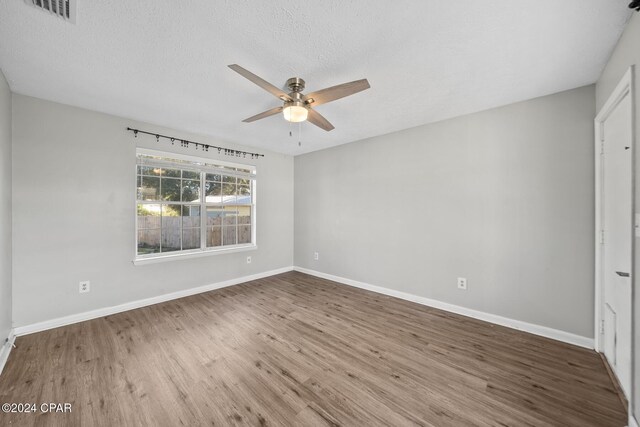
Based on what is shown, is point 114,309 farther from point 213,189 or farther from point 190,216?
point 213,189

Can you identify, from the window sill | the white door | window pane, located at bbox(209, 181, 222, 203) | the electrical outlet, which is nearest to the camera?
the white door

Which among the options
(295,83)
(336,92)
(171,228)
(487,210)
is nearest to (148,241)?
(171,228)

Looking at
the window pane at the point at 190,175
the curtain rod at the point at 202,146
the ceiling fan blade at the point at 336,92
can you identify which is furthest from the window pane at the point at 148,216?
the ceiling fan blade at the point at 336,92

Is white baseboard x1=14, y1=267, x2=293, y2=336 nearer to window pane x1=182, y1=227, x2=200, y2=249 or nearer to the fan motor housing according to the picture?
window pane x1=182, y1=227, x2=200, y2=249

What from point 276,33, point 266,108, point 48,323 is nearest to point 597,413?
point 276,33

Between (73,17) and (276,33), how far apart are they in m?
1.27

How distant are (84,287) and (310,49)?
3.63 metres

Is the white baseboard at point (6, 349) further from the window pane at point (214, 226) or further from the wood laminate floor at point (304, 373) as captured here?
the window pane at point (214, 226)

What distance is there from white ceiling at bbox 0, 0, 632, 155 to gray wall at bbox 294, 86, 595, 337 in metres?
0.41

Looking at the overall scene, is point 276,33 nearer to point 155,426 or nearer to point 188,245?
point 155,426

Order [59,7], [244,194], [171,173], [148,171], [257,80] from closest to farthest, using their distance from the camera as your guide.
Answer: [59,7] → [257,80] → [148,171] → [171,173] → [244,194]

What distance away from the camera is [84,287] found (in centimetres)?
284

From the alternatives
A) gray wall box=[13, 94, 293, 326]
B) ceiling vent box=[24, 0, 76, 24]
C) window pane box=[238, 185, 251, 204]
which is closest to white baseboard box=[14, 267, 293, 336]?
gray wall box=[13, 94, 293, 326]

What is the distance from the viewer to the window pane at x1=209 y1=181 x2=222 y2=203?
157 inches
